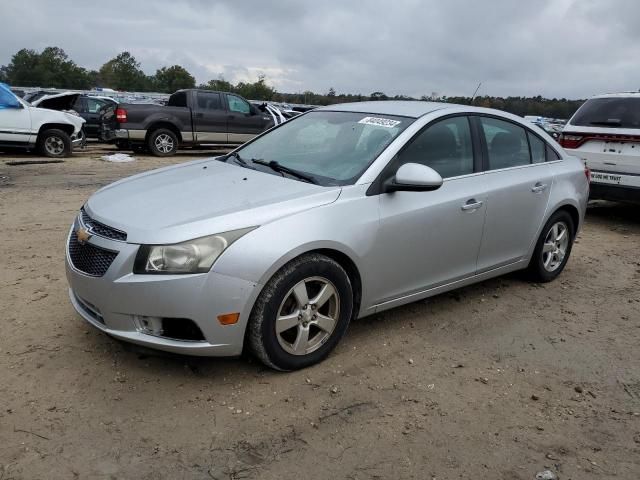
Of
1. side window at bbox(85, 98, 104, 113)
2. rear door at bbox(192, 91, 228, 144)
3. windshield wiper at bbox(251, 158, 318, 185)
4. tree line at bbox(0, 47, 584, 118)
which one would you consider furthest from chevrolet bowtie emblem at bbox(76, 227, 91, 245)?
tree line at bbox(0, 47, 584, 118)

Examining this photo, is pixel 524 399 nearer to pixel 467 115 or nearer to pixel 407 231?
pixel 407 231


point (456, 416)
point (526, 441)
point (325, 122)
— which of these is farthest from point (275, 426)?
point (325, 122)

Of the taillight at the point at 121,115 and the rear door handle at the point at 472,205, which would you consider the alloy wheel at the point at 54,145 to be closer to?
the taillight at the point at 121,115

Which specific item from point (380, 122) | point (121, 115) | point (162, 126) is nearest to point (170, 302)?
point (380, 122)

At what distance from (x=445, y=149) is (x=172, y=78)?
76808 millimetres

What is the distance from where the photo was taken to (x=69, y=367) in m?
3.30

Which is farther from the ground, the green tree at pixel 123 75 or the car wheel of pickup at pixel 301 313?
the green tree at pixel 123 75

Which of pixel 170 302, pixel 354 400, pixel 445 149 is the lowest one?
pixel 354 400

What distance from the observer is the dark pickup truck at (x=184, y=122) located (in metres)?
13.5

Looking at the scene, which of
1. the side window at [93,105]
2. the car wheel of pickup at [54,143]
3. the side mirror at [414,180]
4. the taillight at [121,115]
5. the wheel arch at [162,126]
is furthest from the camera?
the side window at [93,105]

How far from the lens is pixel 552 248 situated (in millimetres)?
5098

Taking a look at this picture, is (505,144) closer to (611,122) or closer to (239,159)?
(239,159)

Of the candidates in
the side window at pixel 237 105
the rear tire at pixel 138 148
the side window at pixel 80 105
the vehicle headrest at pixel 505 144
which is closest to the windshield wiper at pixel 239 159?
the vehicle headrest at pixel 505 144

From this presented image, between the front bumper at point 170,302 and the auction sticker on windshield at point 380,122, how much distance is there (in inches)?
65.5
